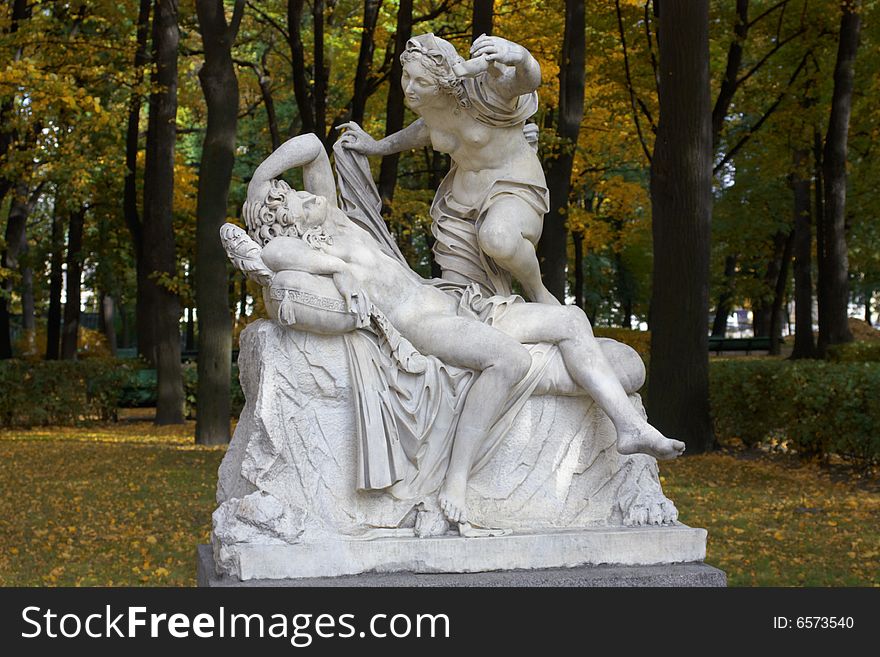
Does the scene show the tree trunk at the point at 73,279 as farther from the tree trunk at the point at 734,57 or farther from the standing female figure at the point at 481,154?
the standing female figure at the point at 481,154

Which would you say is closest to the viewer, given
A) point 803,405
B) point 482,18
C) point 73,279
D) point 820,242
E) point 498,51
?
point 498,51

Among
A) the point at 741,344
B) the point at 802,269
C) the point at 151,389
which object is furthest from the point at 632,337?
the point at 151,389

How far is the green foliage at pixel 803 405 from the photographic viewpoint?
10617 mm

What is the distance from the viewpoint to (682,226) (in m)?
11.5

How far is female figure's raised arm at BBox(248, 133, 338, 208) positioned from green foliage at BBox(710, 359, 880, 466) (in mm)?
6930

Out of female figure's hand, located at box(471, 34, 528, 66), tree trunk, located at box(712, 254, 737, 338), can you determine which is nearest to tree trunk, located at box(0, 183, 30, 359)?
female figure's hand, located at box(471, 34, 528, 66)

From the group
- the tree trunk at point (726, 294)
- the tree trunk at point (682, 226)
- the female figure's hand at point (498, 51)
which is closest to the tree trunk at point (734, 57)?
the tree trunk at point (682, 226)

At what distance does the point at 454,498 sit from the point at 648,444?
86 cm

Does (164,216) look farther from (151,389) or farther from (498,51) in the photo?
(498,51)

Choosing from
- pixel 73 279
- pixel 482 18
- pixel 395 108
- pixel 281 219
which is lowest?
pixel 281 219

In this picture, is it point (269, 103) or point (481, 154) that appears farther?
point (269, 103)

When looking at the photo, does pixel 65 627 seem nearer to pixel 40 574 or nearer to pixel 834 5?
pixel 40 574

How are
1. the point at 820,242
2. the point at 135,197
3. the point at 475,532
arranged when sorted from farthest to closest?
the point at 820,242 < the point at 135,197 < the point at 475,532

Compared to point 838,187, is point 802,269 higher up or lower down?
lower down
